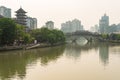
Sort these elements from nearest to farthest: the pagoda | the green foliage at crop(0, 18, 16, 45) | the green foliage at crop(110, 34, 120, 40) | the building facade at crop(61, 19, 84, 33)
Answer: the green foliage at crop(0, 18, 16, 45)
the pagoda
the green foliage at crop(110, 34, 120, 40)
the building facade at crop(61, 19, 84, 33)

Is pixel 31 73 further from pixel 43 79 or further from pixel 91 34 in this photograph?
pixel 91 34

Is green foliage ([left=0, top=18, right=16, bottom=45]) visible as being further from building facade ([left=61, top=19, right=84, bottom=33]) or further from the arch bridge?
building facade ([left=61, top=19, right=84, bottom=33])

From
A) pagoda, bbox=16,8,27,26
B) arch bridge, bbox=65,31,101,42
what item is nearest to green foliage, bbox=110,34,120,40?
arch bridge, bbox=65,31,101,42

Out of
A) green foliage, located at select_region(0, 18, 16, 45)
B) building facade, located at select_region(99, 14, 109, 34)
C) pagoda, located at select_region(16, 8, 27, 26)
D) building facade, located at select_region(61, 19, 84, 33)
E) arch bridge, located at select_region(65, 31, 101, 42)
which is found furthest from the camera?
building facade, located at select_region(61, 19, 84, 33)

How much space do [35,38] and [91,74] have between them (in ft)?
121

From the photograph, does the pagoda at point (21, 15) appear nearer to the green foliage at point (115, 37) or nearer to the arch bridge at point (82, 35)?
the arch bridge at point (82, 35)

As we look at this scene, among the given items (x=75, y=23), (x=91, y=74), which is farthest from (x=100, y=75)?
(x=75, y=23)

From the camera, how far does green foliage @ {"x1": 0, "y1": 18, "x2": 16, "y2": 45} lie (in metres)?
35.9

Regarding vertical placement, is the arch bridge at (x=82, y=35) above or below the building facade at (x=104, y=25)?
below

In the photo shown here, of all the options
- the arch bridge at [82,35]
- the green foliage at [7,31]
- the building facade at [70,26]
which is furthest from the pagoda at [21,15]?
the building facade at [70,26]

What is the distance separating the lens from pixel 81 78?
55.6ft

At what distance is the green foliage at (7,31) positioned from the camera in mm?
35906

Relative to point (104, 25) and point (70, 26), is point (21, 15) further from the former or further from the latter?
point (104, 25)

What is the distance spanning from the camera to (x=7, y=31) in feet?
118
